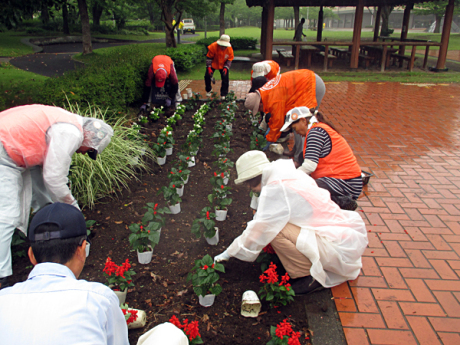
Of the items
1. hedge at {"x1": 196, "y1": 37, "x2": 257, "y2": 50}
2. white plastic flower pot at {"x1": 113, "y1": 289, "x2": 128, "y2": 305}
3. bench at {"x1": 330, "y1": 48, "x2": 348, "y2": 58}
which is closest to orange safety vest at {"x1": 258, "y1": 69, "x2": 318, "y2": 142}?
white plastic flower pot at {"x1": 113, "y1": 289, "x2": 128, "y2": 305}

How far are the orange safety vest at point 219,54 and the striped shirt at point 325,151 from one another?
5152 mm

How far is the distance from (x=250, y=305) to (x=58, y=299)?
61.9 inches

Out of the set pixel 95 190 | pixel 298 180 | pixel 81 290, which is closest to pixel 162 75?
pixel 95 190

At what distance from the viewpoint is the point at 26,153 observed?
2.68m

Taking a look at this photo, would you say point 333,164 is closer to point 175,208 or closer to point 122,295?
point 175,208

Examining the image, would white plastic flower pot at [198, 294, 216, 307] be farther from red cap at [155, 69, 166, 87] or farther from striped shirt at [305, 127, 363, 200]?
red cap at [155, 69, 166, 87]

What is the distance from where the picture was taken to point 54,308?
3.77 ft

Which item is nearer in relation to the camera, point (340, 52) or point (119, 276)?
point (119, 276)

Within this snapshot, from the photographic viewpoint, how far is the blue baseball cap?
1.42m

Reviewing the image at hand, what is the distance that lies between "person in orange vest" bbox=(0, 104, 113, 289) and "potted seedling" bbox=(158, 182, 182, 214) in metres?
0.99

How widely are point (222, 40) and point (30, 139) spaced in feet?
19.6

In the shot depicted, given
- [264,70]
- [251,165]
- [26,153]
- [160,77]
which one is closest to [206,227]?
→ [251,165]

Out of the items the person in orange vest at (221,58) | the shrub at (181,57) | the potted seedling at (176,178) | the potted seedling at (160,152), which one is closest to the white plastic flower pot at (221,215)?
the potted seedling at (176,178)

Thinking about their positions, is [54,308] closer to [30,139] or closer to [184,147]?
[30,139]
